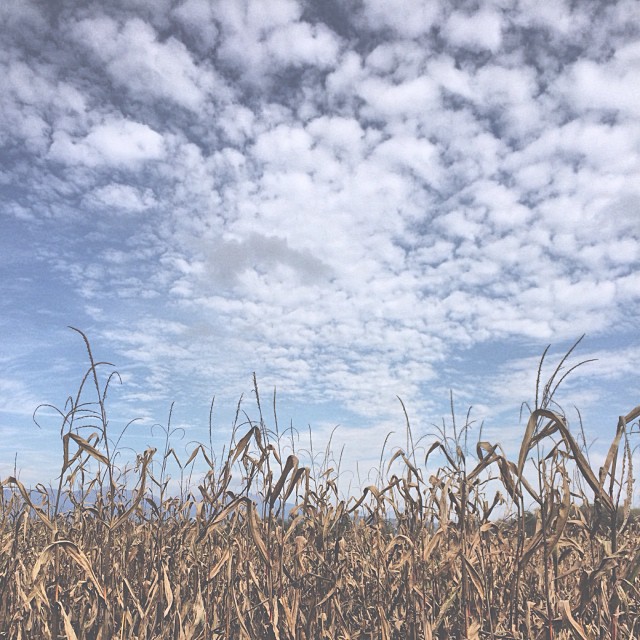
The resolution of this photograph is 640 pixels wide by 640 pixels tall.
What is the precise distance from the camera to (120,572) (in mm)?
3680

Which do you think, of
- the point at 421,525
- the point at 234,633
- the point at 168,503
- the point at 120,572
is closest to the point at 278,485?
the point at 421,525

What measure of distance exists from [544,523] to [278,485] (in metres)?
1.35

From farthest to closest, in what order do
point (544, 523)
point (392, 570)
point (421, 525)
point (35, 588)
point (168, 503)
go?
1. point (168, 503)
2. point (392, 570)
3. point (421, 525)
4. point (35, 588)
5. point (544, 523)

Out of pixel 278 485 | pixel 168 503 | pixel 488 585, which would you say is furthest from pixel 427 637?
pixel 168 503

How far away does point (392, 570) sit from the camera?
418 centimetres

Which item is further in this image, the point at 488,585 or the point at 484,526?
the point at 484,526

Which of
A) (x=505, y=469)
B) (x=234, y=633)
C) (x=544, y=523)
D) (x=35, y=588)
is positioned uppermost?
(x=505, y=469)

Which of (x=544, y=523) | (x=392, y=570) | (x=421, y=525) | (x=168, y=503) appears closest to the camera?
(x=544, y=523)

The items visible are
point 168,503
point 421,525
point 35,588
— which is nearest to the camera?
point 35,588

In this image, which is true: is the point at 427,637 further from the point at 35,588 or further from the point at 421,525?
the point at 35,588

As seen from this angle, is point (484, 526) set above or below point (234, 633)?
above

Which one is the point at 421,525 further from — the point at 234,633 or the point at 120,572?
the point at 120,572

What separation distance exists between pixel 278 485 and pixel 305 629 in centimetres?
127

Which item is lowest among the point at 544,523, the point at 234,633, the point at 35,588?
the point at 234,633
